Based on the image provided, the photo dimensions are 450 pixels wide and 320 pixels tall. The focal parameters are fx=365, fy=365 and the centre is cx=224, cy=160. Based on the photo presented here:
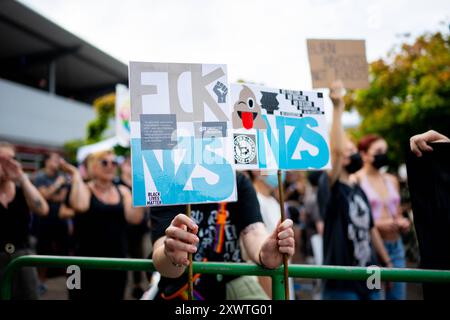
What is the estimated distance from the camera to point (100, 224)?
363cm

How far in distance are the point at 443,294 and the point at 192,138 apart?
140 centimetres

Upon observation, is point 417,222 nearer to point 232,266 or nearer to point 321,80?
point 232,266

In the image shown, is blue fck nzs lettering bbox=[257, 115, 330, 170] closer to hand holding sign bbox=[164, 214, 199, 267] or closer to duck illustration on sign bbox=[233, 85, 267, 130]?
duck illustration on sign bbox=[233, 85, 267, 130]

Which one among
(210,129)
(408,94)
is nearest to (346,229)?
(210,129)

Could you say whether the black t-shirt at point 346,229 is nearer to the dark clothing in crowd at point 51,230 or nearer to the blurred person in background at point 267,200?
the blurred person in background at point 267,200

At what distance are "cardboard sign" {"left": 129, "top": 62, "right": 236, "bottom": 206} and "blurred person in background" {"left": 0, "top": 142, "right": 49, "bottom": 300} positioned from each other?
2.08 metres

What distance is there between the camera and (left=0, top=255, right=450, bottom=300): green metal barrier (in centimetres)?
170

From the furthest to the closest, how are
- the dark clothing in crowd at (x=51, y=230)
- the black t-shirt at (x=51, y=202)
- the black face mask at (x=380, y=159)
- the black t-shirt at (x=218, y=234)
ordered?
the black t-shirt at (x=51, y=202), the dark clothing in crowd at (x=51, y=230), the black face mask at (x=380, y=159), the black t-shirt at (x=218, y=234)

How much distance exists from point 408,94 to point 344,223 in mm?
7704

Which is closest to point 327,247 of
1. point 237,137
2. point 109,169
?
point 237,137

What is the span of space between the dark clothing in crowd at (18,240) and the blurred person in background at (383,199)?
3189mm

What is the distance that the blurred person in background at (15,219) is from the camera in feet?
9.64

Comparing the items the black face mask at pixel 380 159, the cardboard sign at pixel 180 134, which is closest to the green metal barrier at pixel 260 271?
the cardboard sign at pixel 180 134

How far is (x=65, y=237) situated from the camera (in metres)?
6.59
